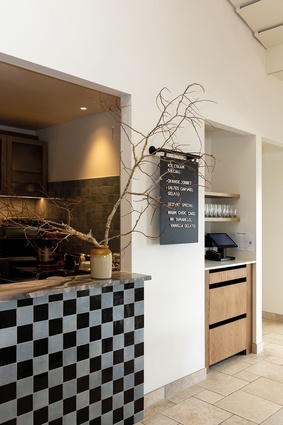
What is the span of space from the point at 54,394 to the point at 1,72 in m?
2.40

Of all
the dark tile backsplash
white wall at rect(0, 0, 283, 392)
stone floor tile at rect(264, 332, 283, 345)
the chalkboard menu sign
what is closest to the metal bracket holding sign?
the chalkboard menu sign

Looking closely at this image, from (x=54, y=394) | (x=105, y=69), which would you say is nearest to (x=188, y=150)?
(x=105, y=69)

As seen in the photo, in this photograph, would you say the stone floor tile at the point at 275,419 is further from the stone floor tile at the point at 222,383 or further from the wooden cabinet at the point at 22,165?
the wooden cabinet at the point at 22,165

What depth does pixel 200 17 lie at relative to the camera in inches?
136

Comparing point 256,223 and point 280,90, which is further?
point 280,90

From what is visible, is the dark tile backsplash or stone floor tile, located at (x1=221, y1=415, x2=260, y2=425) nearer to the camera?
stone floor tile, located at (x1=221, y1=415, x2=260, y2=425)

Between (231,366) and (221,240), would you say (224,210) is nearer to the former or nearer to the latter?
(221,240)

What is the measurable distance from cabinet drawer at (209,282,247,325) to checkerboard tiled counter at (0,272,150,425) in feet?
4.34

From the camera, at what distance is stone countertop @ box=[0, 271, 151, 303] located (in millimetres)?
1876

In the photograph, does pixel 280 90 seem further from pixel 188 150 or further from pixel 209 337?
pixel 209 337

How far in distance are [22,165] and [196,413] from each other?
3.23 meters

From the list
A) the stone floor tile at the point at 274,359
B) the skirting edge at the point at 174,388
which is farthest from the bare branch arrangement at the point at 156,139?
the stone floor tile at the point at 274,359

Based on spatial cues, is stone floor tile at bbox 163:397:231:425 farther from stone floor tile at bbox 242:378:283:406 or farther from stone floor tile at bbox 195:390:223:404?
stone floor tile at bbox 242:378:283:406

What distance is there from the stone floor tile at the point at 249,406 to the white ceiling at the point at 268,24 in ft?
11.1
